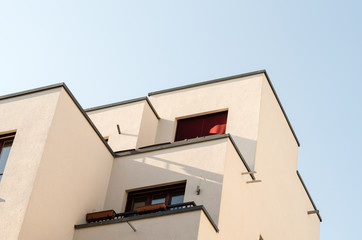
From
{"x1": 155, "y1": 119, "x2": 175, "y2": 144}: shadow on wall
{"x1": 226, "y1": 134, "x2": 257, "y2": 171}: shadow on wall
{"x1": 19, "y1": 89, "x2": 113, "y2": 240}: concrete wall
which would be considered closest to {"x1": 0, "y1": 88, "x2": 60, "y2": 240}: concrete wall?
{"x1": 19, "y1": 89, "x2": 113, "y2": 240}: concrete wall

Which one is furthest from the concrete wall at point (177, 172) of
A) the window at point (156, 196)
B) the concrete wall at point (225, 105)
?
the concrete wall at point (225, 105)

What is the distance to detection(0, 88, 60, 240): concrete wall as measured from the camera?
16.6m

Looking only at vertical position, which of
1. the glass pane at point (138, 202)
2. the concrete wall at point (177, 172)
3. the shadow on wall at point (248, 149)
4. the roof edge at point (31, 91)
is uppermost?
the shadow on wall at point (248, 149)

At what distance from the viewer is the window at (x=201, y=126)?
23.0m

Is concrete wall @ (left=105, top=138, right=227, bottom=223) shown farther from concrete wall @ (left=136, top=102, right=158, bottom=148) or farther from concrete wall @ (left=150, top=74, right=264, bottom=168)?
concrete wall @ (left=136, top=102, right=158, bottom=148)

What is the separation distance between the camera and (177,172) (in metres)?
19.4

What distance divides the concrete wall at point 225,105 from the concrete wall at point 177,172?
2415mm

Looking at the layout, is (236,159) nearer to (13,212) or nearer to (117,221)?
(117,221)

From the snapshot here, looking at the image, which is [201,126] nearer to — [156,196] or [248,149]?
[248,149]

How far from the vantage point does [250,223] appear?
20219 mm

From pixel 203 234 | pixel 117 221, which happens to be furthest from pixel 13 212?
pixel 203 234

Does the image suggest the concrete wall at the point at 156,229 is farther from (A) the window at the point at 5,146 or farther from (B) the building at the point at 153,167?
(A) the window at the point at 5,146

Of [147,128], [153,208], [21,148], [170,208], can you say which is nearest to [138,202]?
[170,208]

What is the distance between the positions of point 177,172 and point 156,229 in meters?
2.55
